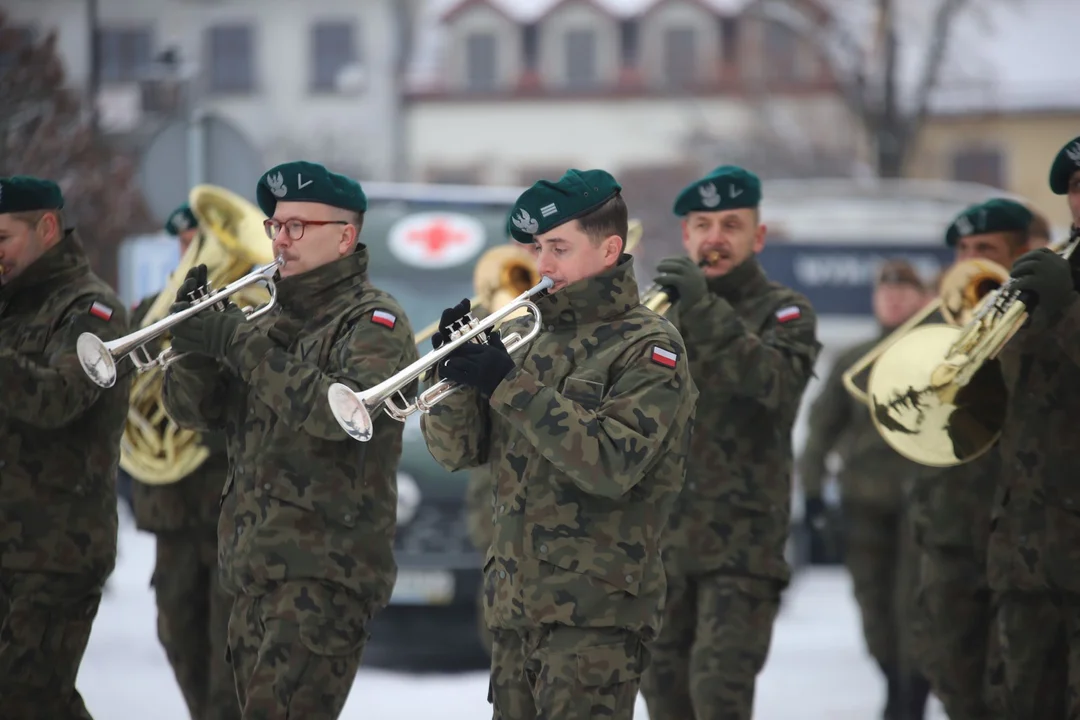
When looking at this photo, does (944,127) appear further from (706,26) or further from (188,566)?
(188,566)

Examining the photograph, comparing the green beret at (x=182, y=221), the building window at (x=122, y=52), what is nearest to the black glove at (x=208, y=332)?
the green beret at (x=182, y=221)

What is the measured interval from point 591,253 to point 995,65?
30.0m

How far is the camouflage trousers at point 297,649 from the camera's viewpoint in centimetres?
569

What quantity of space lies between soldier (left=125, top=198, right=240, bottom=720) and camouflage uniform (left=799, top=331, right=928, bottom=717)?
3427 mm

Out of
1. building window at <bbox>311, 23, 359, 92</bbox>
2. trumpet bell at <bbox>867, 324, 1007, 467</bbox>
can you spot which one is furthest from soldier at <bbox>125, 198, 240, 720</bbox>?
building window at <bbox>311, 23, 359, 92</bbox>

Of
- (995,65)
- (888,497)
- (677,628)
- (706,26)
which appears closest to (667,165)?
(706,26)

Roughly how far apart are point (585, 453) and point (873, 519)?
4968mm

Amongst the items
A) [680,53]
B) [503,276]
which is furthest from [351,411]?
[680,53]

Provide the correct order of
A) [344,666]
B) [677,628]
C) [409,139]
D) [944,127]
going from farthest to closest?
[409,139] → [944,127] → [677,628] → [344,666]

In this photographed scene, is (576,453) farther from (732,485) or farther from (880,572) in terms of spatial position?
(880,572)

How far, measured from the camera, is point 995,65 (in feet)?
111

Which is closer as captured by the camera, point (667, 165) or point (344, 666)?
point (344, 666)

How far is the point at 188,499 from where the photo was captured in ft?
24.7

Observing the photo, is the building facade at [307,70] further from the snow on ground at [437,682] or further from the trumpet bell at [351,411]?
the trumpet bell at [351,411]
